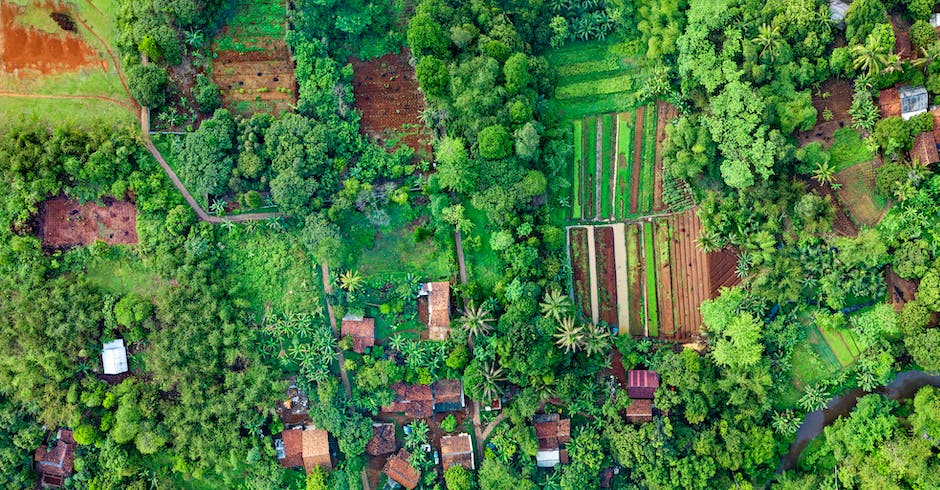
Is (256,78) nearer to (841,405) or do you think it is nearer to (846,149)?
(846,149)

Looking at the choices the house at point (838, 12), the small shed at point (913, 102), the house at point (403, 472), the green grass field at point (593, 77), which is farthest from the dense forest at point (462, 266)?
the green grass field at point (593, 77)

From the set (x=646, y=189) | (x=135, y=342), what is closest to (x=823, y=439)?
(x=646, y=189)

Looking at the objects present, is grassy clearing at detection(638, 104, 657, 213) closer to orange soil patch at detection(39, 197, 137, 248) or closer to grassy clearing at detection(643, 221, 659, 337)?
grassy clearing at detection(643, 221, 659, 337)

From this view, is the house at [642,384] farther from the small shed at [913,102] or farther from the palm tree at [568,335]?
the small shed at [913,102]

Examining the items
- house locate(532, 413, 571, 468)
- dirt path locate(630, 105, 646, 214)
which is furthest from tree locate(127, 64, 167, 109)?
house locate(532, 413, 571, 468)

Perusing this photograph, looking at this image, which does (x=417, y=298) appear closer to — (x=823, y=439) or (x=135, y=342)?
(x=135, y=342)

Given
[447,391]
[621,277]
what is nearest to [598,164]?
[621,277]

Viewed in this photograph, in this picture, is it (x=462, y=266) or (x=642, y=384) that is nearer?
(x=642, y=384)
